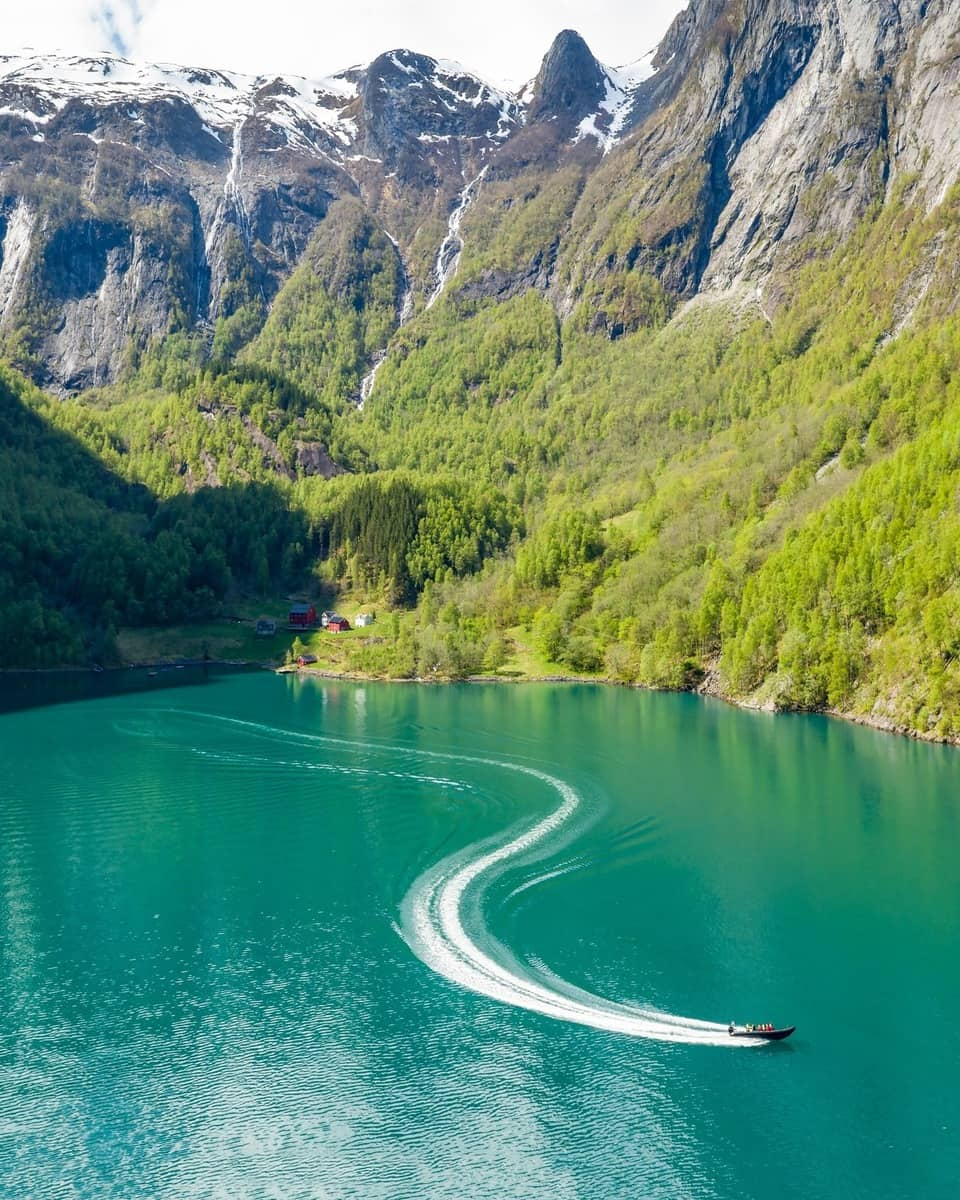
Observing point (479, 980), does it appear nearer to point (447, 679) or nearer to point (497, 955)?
point (497, 955)

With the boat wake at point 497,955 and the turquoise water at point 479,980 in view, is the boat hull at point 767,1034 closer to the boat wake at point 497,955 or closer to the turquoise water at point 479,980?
the boat wake at point 497,955

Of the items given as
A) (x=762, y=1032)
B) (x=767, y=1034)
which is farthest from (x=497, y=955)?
(x=767, y=1034)

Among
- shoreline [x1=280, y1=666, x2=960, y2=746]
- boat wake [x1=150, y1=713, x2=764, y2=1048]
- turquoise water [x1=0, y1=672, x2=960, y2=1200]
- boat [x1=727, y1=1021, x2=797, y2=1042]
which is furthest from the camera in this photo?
shoreline [x1=280, y1=666, x2=960, y2=746]

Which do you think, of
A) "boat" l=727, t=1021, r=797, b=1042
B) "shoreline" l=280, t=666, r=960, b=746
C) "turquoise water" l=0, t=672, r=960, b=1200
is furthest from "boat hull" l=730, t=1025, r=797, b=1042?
"shoreline" l=280, t=666, r=960, b=746

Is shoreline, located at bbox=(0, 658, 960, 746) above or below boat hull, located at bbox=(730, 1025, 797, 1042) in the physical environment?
above

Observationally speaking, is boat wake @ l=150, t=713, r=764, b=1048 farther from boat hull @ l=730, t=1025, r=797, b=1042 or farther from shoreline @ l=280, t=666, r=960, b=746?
shoreline @ l=280, t=666, r=960, b=746

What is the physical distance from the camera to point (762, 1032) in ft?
155

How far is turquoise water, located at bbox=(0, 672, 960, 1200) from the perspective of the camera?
132 feet

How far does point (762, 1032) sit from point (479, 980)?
15010 mm

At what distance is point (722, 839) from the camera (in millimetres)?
79625

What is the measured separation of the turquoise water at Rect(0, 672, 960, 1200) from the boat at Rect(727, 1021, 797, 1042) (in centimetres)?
55

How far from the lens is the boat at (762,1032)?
47.0m

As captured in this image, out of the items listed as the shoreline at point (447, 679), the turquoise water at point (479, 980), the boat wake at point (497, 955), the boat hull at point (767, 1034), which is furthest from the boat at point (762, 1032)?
the shoreline at point (447, 679)

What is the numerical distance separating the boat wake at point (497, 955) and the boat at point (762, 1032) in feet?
0.90
